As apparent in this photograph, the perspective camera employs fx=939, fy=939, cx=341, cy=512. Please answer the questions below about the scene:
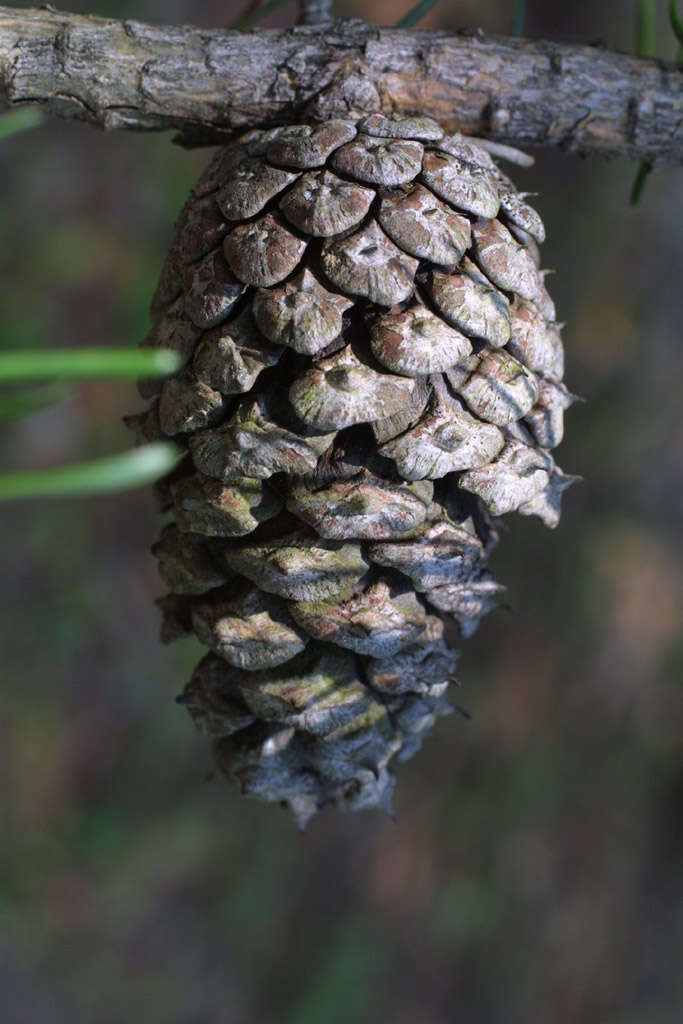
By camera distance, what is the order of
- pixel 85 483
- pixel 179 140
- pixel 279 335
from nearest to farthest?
1. pixel 85 483
2. pixel 279 335
3. pixel 179 140

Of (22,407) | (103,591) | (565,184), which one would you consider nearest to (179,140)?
(22,407)

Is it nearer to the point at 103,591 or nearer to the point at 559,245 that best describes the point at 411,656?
the point at 103,591

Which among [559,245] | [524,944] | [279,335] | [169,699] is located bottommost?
[524,944]

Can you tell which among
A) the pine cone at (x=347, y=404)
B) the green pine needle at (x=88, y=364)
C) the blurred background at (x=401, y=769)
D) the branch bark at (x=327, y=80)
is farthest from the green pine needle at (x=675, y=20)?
the blurred background at (x=401, y=769)

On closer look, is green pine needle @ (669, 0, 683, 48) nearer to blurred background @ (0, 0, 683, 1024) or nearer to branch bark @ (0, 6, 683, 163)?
branch bark @ (0, 6, 683, 163)

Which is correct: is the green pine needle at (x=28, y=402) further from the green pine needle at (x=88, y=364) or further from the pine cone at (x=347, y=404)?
the pine cone at (x=347, y=404)

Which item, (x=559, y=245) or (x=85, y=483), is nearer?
(x=85, y=483)
